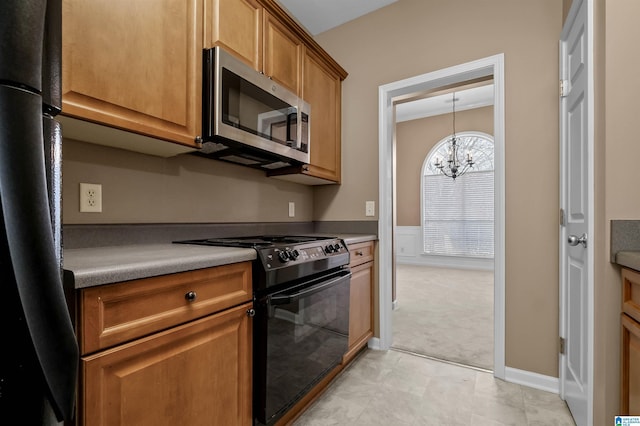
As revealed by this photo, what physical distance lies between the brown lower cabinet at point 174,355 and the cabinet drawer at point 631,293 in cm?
139

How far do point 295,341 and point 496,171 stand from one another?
1657 millimetres

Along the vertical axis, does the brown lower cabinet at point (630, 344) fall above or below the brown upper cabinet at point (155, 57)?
below

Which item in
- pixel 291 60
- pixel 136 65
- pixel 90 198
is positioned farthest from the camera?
pixel 291 60

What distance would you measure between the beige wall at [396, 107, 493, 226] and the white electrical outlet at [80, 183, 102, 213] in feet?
19.1

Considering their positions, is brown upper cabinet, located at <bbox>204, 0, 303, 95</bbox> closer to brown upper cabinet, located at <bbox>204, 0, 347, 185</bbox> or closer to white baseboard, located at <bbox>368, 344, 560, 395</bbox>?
brown upper cabinet, located at <bbox>204, 0, 347, 185</bbox>

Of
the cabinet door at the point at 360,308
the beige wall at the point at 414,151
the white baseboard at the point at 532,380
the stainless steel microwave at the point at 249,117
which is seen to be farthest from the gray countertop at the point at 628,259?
the beige wall at the point at 414,151

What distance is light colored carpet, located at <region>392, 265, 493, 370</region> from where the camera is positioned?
2.32 m

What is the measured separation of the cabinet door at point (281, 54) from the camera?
1.78 metres

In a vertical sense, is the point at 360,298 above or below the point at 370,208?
below

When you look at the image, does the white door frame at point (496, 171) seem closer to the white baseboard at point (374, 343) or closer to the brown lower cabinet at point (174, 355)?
the white baseboard at point (374, 343)

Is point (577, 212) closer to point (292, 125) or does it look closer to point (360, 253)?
point (360, 253)

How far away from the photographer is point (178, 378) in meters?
0.97

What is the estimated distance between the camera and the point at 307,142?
79.9 inches

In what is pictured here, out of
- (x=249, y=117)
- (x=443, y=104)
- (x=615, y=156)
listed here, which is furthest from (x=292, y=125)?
(x=443, y=104)
